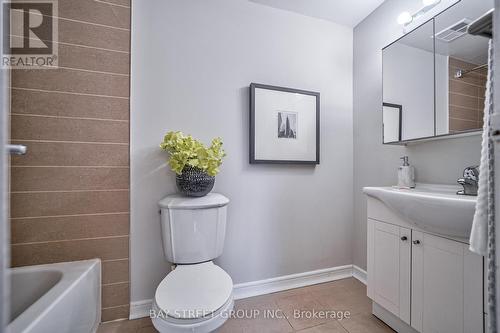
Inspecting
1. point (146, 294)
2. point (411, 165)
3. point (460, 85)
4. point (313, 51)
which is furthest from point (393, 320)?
point (313, 51)

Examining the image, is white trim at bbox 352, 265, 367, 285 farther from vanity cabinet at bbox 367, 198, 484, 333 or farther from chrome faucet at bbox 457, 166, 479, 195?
chrome faucet at bbox 457, 166, 479, 195

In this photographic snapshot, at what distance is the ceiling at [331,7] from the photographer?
164 centimetres

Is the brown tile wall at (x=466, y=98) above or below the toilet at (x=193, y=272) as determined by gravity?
above

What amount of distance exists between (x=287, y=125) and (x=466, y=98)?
3.38 feet

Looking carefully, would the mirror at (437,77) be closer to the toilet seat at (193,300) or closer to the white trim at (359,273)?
the white trim at (359,273)

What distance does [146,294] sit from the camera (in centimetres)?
141

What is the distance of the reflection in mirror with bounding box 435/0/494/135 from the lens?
1097 millimetres

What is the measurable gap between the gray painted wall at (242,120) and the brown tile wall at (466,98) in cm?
77

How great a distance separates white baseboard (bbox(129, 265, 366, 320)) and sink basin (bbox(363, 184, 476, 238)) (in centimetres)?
95

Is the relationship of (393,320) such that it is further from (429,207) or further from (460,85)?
(460,85)

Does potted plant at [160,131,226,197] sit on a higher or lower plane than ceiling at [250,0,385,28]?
lower

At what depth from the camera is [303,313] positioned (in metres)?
1.41
